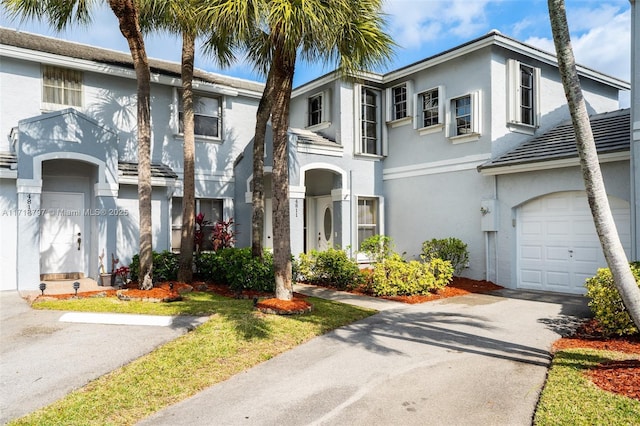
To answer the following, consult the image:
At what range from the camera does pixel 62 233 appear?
1310 cm

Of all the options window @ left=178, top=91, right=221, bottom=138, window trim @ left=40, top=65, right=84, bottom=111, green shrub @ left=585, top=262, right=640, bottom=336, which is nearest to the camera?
green shrub @ left=585, top=262, right=640, bottom=336

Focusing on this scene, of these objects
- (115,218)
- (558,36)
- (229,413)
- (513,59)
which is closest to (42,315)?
(115,218)

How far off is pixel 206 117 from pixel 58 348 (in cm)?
978

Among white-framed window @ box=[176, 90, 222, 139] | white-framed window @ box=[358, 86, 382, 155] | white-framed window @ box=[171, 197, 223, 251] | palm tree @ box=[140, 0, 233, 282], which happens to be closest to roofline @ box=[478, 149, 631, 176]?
white-framed window @ box=[358, 86, 382, 155]

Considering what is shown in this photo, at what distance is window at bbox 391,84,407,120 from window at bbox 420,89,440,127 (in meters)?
0.76

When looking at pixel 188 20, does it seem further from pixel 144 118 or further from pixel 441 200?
pixel 441 200

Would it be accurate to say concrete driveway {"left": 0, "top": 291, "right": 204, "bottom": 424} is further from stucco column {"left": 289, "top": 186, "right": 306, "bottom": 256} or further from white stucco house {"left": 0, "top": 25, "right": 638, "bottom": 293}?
stucco column {"left": 289, "top": 186, "right": 306, "bottom": 256}

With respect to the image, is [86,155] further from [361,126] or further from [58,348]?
[361,126]

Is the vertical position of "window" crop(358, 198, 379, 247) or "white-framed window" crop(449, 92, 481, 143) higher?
"white-framed window" crop(449, 92, 481, 143)

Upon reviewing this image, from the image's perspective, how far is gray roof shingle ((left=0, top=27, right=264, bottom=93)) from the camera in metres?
13.0

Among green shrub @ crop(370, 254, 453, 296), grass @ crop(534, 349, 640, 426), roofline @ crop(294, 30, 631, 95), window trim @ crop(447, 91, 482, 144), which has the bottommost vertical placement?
grass @ crop(534, 349, 640, 426)

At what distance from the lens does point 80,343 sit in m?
7.06

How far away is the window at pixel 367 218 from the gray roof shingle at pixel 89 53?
18.2ft

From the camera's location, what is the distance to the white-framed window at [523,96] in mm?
13430
